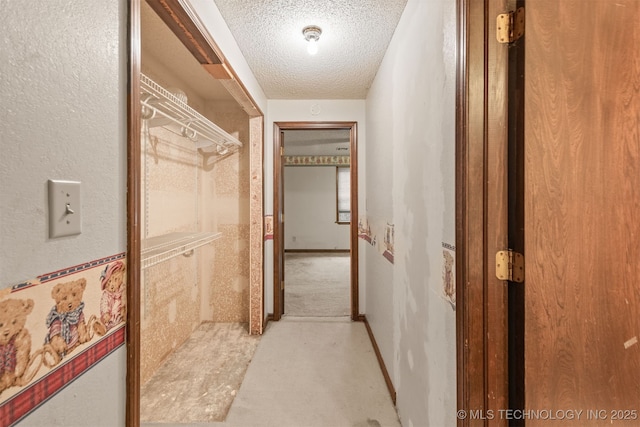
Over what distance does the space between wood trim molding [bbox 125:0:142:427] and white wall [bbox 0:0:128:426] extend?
2 cm

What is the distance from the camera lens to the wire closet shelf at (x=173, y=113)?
1.44 m

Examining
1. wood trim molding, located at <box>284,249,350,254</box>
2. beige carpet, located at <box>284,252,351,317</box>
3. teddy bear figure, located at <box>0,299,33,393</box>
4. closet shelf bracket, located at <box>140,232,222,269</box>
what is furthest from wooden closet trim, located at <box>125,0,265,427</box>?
wood trim molding, located at <box>284,249,350,254</box>

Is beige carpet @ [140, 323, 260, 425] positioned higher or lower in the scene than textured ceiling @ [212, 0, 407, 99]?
lower

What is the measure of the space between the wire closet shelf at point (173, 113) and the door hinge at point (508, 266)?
58.8 inches

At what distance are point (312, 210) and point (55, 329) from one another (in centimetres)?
640

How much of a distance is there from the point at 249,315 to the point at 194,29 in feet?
7.64

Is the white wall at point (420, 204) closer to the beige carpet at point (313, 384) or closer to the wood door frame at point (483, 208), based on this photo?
the wood door frame at point (483, 208)

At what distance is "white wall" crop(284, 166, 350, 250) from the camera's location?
6898 millimetres

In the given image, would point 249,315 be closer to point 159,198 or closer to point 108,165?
point 159,198

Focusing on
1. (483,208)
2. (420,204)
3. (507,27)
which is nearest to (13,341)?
(483,208)

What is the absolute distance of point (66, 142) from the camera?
2.02 feet

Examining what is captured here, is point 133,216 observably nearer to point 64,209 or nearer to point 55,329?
point 64,209

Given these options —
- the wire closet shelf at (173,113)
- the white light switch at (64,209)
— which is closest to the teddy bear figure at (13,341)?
the white light switch at (64,209)

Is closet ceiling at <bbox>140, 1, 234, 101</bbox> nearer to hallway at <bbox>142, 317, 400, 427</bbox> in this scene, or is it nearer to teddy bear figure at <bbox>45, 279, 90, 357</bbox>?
teddy bear figure at <bbox>45, 279, 90, 357</bbox>
